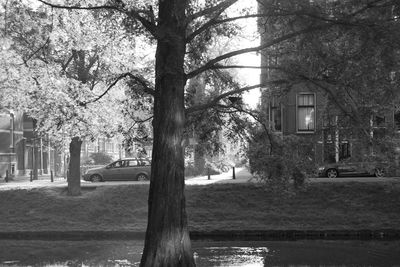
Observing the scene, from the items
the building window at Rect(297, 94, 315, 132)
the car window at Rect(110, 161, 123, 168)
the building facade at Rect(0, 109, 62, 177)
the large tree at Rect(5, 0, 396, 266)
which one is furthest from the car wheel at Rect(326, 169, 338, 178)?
the building facade at Rect(0, 109, 62, 177)

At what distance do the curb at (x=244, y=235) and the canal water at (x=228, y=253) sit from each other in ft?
Answer: 3.40

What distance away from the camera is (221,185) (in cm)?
2455

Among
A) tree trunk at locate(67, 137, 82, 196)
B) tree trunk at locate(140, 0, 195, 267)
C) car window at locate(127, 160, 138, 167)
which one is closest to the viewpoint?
tree trunk at locate(140, 0, 195, 267)

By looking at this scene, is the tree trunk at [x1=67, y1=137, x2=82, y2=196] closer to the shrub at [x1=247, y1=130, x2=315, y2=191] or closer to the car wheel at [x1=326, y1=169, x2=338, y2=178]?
the car wheel at [x1=326, y1=169, x2=338, y2=178]

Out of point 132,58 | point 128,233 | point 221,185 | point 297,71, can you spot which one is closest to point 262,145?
point 297,71

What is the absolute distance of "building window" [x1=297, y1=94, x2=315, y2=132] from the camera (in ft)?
108

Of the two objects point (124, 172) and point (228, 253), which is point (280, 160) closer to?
point (228, 253)

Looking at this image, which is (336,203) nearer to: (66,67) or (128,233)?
(128,233)

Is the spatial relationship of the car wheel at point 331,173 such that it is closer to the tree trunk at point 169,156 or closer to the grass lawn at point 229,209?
the grass lawn at point 229,209

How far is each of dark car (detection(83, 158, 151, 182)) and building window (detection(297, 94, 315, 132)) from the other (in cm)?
984

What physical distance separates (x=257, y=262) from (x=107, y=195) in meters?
11.5

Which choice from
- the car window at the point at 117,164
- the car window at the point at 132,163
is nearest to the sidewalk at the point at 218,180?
the car window at the point at 132,163

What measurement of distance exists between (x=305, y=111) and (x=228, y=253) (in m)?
18.1

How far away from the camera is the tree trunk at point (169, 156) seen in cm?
959
